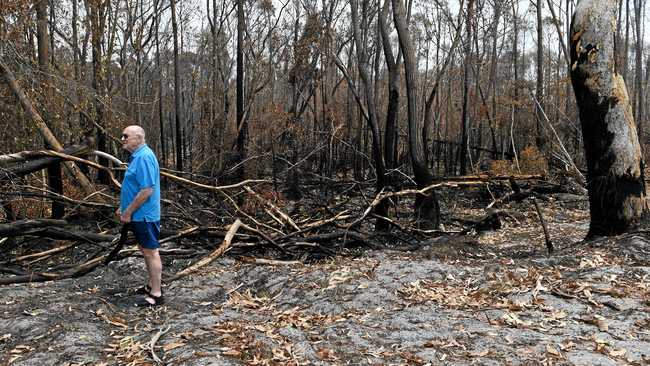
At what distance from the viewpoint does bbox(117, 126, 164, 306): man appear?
4059mm

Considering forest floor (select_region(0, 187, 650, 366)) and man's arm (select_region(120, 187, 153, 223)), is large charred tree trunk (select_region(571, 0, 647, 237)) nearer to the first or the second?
forest floor (select_region(0, 187, 650, 366))

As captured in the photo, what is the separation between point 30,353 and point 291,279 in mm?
2269

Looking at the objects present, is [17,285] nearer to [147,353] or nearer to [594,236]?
[147,353]

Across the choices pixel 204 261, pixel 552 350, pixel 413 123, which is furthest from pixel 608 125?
pixel 204 261

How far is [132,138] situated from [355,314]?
2297 mm

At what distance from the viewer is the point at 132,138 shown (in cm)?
416

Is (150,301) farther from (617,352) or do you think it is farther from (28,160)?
(617,352)

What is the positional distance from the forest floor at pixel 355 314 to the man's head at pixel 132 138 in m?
1.34

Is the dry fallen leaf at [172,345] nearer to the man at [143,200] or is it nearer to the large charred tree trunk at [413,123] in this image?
the man at [143,200]

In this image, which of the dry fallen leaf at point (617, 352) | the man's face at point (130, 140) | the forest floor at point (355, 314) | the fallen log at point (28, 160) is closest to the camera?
the dry fallen leaf at point (617, 352)

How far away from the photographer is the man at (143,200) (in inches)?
160

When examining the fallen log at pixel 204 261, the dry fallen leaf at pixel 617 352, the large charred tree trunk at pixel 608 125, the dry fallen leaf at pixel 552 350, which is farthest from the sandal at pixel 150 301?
the large charred tree trunk at pixel 608 125

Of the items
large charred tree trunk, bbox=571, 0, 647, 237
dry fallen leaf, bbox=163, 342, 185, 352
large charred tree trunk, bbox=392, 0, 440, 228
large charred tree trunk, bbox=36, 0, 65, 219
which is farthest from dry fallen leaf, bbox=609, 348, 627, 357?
large charred tree trunk, bbox=36, 0, 65, 219

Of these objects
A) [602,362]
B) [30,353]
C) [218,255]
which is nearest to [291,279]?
[218,255]
